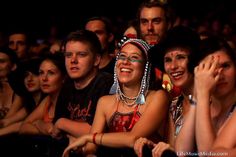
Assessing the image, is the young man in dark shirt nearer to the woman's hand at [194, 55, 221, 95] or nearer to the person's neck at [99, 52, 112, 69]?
the person's neck at [99, 52, 112, 69]

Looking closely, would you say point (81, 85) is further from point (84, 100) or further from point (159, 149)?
point (159, 149)

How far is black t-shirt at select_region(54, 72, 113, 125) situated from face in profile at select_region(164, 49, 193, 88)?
2.51ft

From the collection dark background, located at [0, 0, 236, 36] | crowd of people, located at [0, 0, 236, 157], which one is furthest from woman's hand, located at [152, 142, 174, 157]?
dark background, located at [0, 0, 236, 36]

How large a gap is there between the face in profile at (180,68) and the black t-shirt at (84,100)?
76 cm

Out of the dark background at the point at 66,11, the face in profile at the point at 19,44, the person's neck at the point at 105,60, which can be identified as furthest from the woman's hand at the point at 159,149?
the dark background at the point at 66,11

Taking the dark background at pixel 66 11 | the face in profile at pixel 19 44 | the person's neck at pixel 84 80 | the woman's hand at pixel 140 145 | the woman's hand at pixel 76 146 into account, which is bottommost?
the woman's hand at pixel 76 146

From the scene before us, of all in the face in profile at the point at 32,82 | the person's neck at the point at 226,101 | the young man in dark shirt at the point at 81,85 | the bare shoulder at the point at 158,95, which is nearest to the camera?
the person's neck at the point at 226,101

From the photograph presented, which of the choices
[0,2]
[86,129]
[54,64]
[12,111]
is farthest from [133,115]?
[0,2]

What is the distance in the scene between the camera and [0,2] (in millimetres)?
10844

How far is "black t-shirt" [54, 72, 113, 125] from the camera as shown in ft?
14.5

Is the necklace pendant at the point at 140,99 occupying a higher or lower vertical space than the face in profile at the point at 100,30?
lower

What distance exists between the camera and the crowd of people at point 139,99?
334cm

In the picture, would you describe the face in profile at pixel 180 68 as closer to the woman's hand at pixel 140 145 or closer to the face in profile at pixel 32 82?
the woman's hand at pixel 140 145

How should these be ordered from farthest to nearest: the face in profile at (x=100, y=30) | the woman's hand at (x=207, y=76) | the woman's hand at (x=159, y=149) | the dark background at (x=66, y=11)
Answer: the dark background at (x=66, y=11) → the face in profile at (x=100, y=30) → the woman's hand at (x=207, y=76) → the woman's hand at (x=159, y=149)
